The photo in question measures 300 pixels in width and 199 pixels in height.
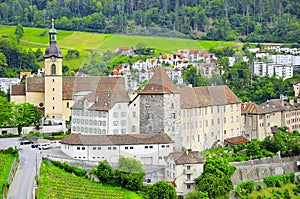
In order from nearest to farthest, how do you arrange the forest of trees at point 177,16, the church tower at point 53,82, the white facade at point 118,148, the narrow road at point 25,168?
the narrow road at point 25,168 → the white facade at point 118,148 → the church tower at point 53,82 → the forest of trees at point 177,16

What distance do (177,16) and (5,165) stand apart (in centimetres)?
7868

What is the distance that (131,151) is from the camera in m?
45.5

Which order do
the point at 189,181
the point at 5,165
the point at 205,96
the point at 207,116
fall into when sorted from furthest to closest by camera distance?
the point at 205,96 → the point at 207,116 → the point at 189,181 → the point at 5,165

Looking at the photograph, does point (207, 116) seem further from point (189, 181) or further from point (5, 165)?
point (5, 165)

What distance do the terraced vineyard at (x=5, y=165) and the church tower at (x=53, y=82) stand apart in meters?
16.7

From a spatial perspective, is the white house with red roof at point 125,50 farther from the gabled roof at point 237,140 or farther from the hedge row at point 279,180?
the hedge row at point 279,180

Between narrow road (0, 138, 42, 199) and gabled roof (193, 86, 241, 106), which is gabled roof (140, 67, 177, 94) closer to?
gabled roof (193, 86, 241, 106)

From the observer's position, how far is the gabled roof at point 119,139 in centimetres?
4538

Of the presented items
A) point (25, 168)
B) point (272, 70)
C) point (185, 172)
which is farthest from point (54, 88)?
point (272, 70)

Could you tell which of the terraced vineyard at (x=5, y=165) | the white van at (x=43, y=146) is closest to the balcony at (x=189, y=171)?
the white van at (x=43, y=146)

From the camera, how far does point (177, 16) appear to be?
4587 inches

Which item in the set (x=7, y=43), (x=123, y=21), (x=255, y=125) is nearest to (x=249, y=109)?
(x=255, y=125)

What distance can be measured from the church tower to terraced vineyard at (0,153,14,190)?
16692 millimetres

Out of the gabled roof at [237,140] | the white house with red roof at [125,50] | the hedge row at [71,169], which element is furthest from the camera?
the gabled roof at [237,140]
